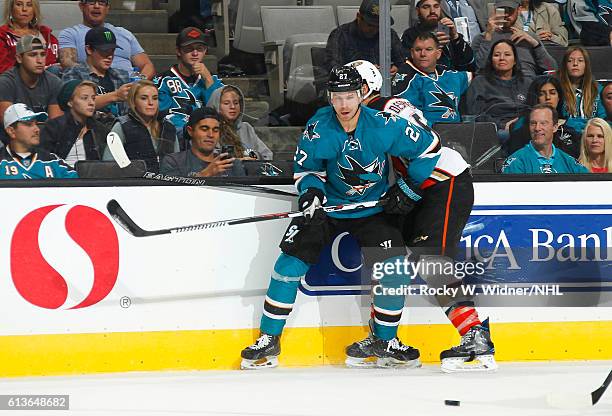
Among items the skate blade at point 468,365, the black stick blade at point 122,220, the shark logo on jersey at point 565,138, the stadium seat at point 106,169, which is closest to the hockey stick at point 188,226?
the black stick blade at point 122,220

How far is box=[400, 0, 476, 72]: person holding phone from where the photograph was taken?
524cm

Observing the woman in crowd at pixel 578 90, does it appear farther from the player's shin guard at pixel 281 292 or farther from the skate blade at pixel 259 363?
the skate blade at pixel 259 363

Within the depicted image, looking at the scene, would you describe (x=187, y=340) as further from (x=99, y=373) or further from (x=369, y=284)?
(x=369, y=284)

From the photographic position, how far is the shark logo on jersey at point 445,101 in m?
5.12

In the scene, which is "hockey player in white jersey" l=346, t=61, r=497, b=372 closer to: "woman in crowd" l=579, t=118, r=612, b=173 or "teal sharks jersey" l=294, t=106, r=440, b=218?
"teal sharks jersey" l=294, t=106, r=440, b=218

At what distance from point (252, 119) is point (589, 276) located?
68.1 inches

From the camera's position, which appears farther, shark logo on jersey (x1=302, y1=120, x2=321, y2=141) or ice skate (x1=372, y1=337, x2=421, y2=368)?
ice skate (x1=372, y1=337, x2=421, y2=368)

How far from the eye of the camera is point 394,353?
16.0 feet

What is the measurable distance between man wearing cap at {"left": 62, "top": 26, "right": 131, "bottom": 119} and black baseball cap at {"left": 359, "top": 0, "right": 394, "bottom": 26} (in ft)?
3.71

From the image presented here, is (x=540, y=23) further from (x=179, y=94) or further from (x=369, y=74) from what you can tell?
(x=179, y=94)

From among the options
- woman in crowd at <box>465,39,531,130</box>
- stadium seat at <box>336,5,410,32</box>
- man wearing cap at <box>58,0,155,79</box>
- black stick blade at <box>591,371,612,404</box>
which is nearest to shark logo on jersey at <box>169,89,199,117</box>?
man wearing cap at <box>58,0,155,79</box>

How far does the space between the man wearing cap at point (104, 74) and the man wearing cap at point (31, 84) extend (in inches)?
3.8

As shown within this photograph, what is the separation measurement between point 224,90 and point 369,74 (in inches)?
27.1

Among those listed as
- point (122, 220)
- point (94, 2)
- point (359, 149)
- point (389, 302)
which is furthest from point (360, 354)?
point (94, 2)
